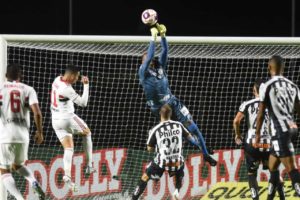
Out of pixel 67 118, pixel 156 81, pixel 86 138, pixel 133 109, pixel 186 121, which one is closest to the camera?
pixel 156 81

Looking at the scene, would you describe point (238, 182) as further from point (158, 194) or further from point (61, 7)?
point (61, 7)

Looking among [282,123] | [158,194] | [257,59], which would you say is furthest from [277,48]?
[282,123]

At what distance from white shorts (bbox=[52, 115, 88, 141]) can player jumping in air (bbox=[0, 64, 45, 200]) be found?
201 cm

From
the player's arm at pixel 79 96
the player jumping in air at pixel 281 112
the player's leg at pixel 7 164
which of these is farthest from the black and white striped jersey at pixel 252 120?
the player's leg at pixel 7 164

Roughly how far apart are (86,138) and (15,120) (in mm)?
2478

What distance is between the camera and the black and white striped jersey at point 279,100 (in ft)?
39.7

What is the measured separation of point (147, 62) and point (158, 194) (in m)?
2.60

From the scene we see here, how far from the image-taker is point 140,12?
63.3ft

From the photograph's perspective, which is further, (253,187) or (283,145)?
(253,187)

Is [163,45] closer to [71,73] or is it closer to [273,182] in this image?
[71,73]

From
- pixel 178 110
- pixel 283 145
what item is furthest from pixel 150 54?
pixel 283 145

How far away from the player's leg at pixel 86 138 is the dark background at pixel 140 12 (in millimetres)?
3928

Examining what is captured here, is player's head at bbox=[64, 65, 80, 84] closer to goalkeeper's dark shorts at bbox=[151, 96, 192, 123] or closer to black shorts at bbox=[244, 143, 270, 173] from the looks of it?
Answer: goalkeeper's dark shorts at bbox=[151, 96, 192, 123]

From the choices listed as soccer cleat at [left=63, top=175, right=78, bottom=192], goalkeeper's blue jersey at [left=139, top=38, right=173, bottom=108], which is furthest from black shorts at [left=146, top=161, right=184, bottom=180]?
soccer cleat at [left=63, top=175, right=78, bottom=192]
